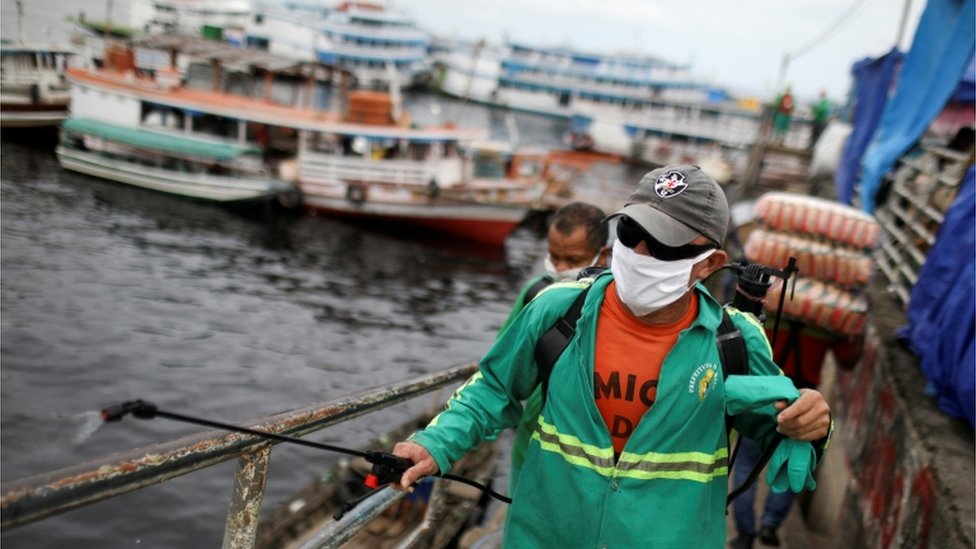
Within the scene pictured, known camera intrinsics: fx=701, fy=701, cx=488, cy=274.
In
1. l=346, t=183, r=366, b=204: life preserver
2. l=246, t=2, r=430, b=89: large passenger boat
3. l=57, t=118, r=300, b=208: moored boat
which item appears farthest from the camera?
l=246, t=2, r=430, b=89: large passenger boat

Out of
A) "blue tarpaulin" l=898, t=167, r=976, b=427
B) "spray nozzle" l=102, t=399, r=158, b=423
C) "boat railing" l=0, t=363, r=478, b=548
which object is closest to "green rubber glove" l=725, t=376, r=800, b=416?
"boat railing" l=0, t=363, r=478, b=548

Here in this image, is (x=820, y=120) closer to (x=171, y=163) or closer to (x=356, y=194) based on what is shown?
(x=356, y=194)

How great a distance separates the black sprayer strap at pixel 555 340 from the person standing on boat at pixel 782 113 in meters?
26.3

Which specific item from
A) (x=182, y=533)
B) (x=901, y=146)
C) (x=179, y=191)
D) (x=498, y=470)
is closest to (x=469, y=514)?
(x=498, y=470)

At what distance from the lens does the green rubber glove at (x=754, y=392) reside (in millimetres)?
1964

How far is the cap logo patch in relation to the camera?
2.04 metres

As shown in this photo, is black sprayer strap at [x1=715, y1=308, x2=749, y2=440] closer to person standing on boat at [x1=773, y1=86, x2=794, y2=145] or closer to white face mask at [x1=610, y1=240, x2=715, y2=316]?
white face mask at [x1=610, y1=240, x2=715, y2=316]

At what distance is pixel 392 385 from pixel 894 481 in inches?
124

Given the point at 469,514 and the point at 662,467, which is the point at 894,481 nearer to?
the point at 662,467

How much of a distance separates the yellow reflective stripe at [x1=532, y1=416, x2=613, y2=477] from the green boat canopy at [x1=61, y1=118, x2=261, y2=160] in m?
22.5

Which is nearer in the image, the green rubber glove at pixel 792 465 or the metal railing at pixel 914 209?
the green rubber glove at pixel 792 465

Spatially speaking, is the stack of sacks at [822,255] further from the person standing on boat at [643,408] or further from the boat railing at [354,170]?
the boat railing at [354,170]

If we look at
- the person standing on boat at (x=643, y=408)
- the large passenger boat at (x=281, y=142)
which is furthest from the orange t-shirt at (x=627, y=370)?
the large passenger boat at (x=281, y=142)

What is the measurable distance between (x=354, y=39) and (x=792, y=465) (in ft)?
247
